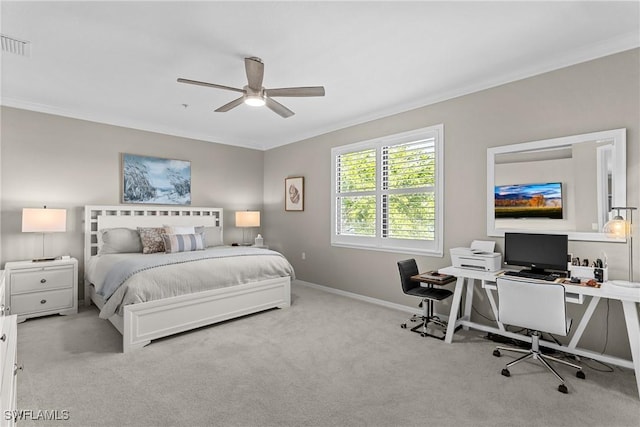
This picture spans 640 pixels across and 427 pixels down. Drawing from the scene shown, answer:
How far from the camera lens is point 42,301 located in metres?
3.85

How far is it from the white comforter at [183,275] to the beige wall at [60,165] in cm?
78

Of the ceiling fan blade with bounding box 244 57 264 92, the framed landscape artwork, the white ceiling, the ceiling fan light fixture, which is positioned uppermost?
the white ceiling

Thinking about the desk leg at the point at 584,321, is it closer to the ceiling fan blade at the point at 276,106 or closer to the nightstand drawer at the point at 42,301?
the ceiling fan blade at the point at 276,106

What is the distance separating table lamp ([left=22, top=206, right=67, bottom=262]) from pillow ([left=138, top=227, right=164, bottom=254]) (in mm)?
896

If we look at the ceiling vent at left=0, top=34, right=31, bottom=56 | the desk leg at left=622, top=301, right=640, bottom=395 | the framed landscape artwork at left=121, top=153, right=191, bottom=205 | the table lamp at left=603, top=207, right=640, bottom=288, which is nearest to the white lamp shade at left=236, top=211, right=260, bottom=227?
the framed landscape artwork at left=121, top=153, right=191, bottom=205

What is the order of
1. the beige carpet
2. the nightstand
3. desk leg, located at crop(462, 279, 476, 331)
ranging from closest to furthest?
1. the beige carpet
2. desk leg, located at crop(462, 279, 476, 331)
3. the nightstand

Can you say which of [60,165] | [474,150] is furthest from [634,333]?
[60,165]

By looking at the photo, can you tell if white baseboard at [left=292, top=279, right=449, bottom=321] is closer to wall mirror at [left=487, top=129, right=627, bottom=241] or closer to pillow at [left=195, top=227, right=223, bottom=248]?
wall mirror at [left=487, top=129, right=627, bottom=241]

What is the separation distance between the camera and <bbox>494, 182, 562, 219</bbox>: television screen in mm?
3078

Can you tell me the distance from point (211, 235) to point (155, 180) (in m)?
1.28

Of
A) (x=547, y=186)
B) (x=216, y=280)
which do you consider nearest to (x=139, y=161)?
(x=216, y=280)

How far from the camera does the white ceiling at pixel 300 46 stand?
2.32m

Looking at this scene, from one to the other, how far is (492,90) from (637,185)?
1.58 m

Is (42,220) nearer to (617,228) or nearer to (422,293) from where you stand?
(422,293)
